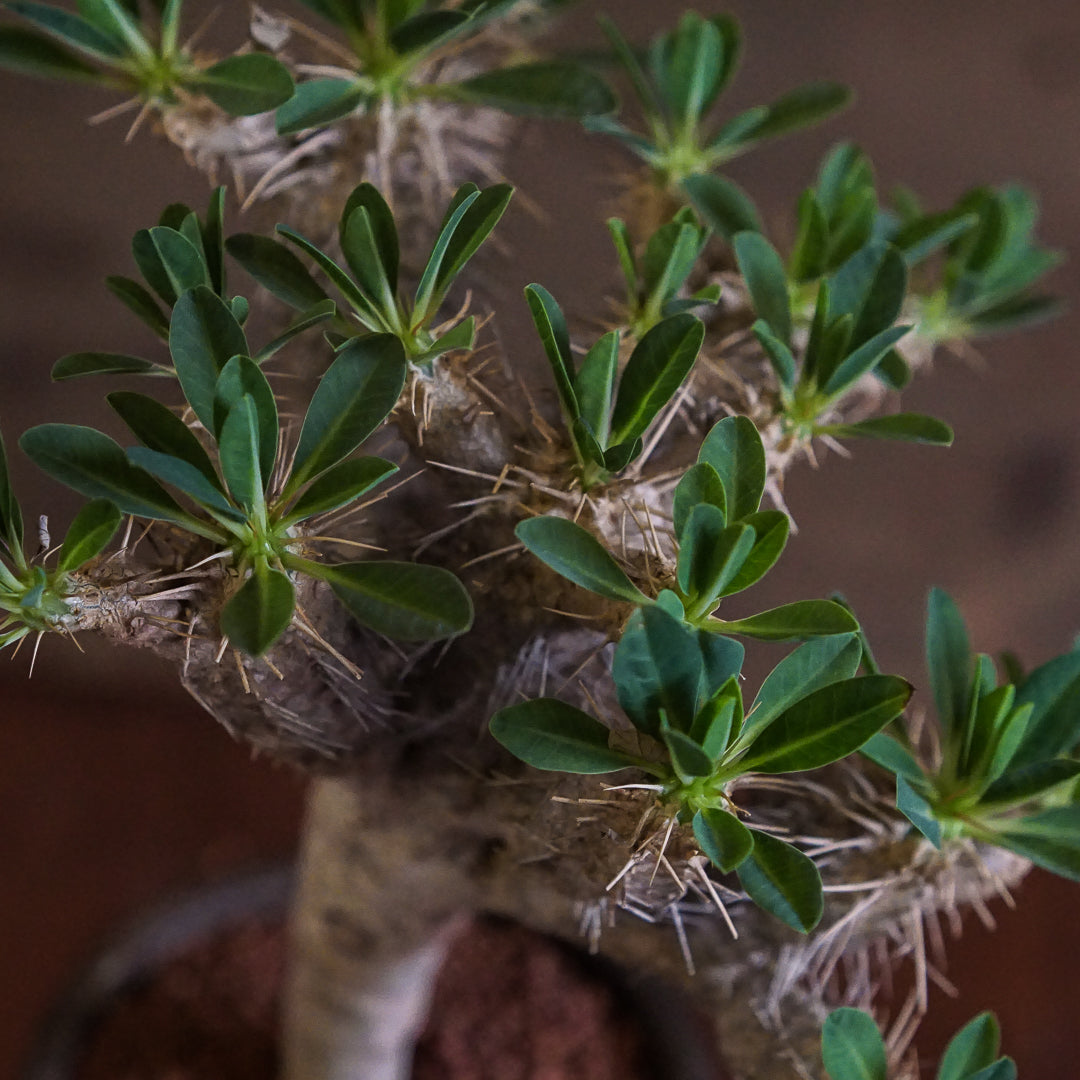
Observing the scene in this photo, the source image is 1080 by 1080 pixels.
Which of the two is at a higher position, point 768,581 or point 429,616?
point 429,616

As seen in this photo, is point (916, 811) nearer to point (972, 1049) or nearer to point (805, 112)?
point (972, 1049)

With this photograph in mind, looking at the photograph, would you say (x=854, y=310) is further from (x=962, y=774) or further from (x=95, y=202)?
(x=95, y=202)

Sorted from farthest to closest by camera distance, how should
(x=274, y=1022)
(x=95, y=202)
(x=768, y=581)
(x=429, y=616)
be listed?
(x=768, y=581) → (x=95, y=202) → (x=274, y=1022) → (x=429, y=616)

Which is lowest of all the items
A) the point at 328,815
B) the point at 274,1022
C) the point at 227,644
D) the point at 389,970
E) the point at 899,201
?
the point at 274,1022

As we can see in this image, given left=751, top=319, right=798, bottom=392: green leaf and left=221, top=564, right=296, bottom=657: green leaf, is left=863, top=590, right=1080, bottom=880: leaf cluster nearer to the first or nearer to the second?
left=751, top=319, right=798, bottom=392: green leaf

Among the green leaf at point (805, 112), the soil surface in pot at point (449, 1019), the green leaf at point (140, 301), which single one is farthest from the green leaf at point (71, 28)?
the soil surface in pot at point (449, 1019)

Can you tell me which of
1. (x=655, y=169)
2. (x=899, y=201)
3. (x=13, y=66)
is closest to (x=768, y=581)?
(x=899, y=201)
